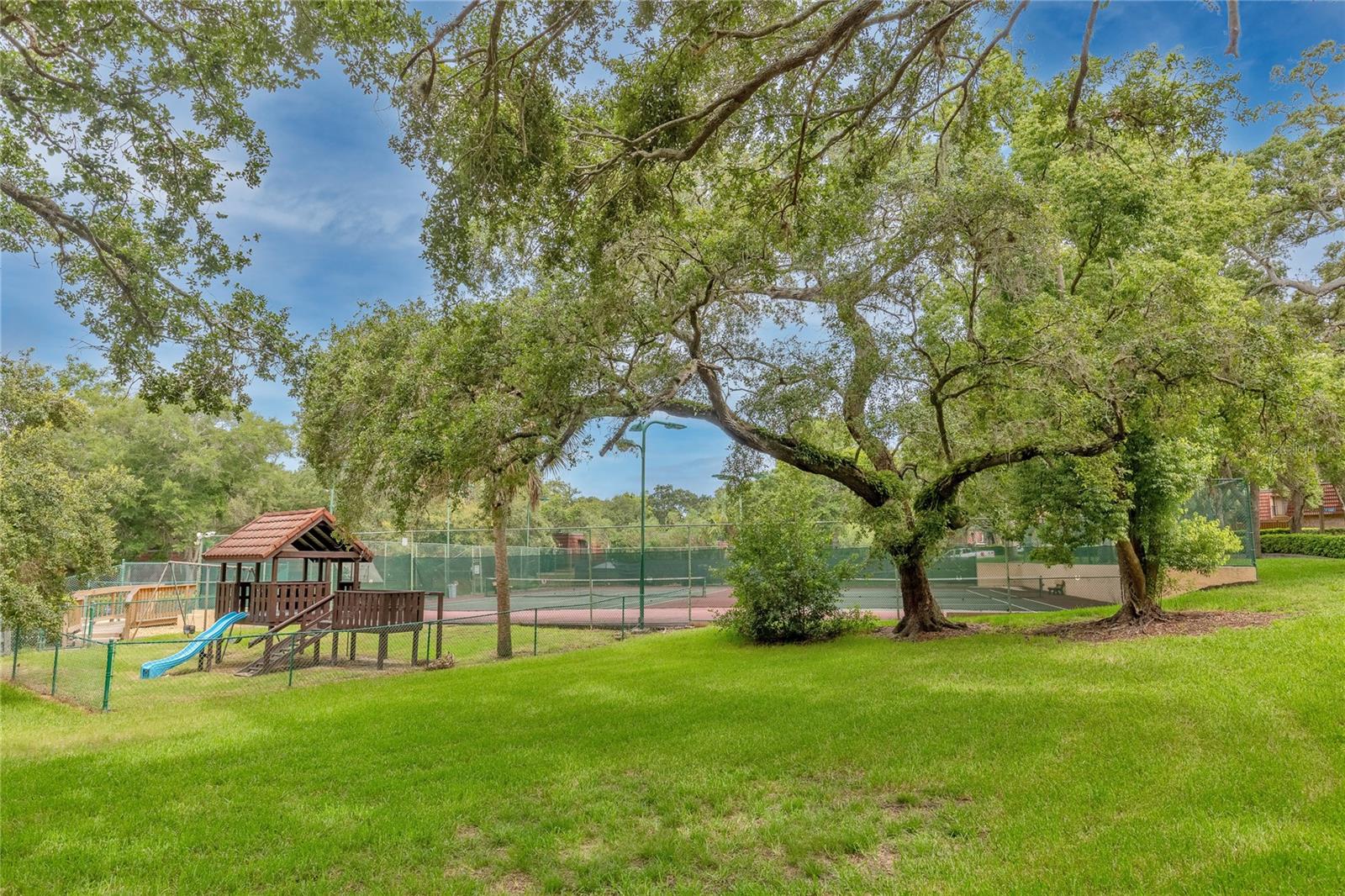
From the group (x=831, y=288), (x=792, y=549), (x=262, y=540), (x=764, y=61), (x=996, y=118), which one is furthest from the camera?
(x=262, y=540)

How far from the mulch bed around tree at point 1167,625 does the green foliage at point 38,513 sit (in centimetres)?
1673

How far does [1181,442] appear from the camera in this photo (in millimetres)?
12727

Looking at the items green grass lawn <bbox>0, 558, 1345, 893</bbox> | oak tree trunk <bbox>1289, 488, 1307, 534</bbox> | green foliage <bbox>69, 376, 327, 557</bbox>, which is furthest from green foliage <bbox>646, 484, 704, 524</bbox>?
green grass lawn <bbox>0, 558, 1345, 893</bbox>

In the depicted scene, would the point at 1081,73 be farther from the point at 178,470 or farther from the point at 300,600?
the point at 178,470

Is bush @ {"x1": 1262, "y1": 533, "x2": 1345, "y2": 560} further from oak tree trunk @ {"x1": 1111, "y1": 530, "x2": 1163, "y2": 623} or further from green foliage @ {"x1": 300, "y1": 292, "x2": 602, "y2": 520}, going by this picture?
green foliage @ {"x1": 300, "y1": 292, "x2": 602, "y2": 520}

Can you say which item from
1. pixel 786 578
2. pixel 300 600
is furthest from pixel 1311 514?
pixel 300 600

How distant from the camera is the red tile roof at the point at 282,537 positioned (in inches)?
641

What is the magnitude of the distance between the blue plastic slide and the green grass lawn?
2.20 metres

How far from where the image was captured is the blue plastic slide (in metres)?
12.2

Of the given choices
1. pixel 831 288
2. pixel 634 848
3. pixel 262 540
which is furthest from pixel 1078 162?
pixel 262 540

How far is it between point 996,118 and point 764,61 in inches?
171

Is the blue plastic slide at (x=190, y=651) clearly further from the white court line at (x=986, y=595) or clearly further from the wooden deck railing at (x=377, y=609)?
the white court line at (x=986, y=595)

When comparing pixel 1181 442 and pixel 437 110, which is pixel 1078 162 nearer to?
pixel 1181 442

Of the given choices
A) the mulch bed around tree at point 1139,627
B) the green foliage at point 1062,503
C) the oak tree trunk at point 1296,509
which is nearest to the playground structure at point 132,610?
the mulch bed around tree at point 1139,627
